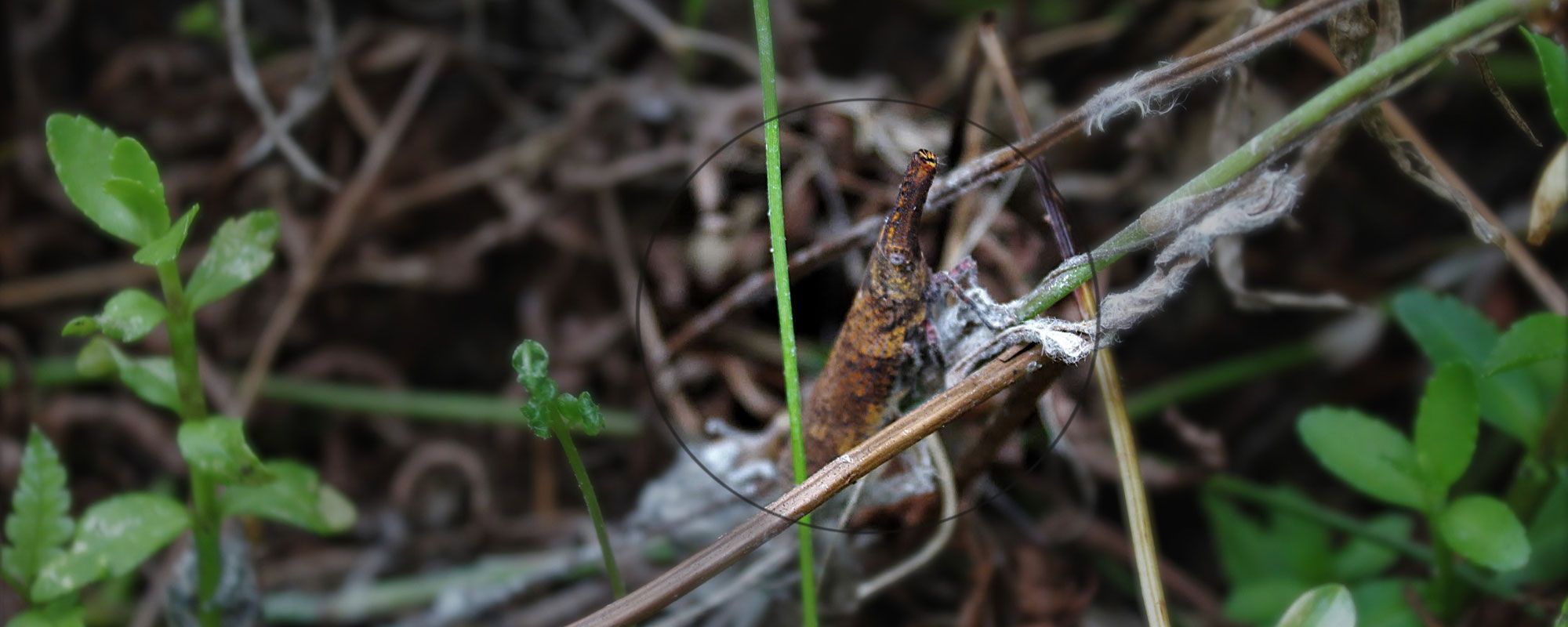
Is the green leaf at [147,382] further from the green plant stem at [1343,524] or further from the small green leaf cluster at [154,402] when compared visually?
the green plant stem at [1343,524]

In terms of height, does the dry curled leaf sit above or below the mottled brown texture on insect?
below

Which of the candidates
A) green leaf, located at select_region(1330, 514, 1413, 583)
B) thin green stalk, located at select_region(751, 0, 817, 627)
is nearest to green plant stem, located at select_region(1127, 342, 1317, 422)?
green leaf, located at select_region(1330, 514, 1413, 583)

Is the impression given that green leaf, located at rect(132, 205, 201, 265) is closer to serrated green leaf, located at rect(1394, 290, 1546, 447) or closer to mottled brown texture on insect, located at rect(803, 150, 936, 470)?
mottled brown texture on insect, located at rect(803, 150, 936, 470)

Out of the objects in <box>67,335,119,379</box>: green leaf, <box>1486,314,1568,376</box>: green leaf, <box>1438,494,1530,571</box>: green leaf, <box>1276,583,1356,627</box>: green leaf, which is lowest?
<box>1276,583,1356,627</box>: green leaf

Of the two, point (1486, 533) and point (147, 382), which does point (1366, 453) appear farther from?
point (147, 382)

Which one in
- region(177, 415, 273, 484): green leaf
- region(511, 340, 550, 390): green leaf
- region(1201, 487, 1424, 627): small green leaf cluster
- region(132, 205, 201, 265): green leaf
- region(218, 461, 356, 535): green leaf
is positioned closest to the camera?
region(511, 340, 550, 390): green leaf

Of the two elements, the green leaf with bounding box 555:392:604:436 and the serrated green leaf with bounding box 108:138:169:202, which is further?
the serrated green leaf with bounding box 108:138:169:202

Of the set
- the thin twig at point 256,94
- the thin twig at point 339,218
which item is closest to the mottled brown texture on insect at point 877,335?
the thin twig at point 256,94
